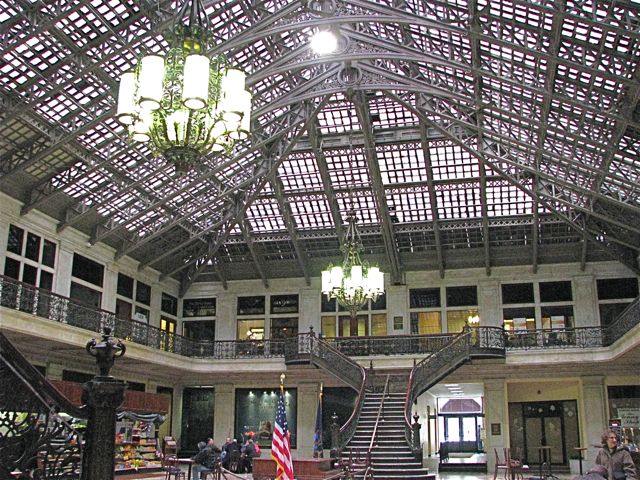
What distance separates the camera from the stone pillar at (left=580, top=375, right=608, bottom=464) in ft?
75.7

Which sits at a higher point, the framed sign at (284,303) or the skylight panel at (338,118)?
the skylight panel at (338,118)

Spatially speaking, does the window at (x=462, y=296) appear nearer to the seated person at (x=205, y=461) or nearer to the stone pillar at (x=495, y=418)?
the stone pillar at (x=495, y=418)

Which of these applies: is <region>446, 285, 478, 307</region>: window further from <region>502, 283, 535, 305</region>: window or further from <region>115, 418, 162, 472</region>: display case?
<region>115, 418, 162, 472</region>: display case

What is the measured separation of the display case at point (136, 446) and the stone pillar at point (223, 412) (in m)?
5.93

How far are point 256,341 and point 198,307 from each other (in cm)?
372

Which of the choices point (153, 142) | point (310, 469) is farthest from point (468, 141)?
point (153, 142)

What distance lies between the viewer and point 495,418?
24.0m

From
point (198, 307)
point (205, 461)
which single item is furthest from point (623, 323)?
point (198, 307)

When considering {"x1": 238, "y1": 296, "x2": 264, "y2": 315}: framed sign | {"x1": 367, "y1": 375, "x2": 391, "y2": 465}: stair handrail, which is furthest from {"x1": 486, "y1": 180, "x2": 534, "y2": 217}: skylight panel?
{"x1": 238, "y1": 296, "x2": 264, "y2": 315}: framed sign

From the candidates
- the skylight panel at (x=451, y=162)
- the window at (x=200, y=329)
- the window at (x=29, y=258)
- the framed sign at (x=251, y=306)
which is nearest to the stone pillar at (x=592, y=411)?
the skylight panel at (x=451, y=162)

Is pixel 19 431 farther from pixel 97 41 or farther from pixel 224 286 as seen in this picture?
pixel 224 286

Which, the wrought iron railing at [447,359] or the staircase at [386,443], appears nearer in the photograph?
the staircase at [386,443]

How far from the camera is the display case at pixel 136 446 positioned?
1814 cm

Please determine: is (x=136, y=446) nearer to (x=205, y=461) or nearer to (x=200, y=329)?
(x=205, y=461)
